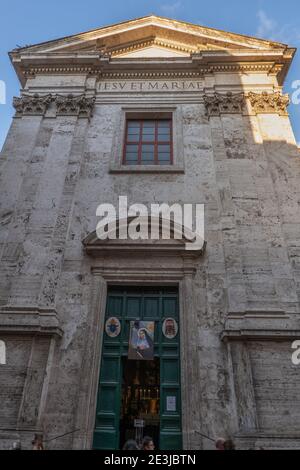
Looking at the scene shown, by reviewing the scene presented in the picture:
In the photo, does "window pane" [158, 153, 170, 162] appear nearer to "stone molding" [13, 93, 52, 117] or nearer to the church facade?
the church facade

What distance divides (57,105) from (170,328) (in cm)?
790

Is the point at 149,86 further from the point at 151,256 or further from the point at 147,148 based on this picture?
the point at 151,256

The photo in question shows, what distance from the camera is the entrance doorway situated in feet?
27.1

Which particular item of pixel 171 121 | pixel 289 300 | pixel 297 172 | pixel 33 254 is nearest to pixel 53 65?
pixel 171 121

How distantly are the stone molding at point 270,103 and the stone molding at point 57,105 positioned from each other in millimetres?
5105

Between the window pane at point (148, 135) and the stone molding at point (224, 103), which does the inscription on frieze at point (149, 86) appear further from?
the window pane at point (148, 135)

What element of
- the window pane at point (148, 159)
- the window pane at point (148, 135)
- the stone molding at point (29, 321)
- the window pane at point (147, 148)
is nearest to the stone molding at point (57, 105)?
the window pane at point (148, 135)

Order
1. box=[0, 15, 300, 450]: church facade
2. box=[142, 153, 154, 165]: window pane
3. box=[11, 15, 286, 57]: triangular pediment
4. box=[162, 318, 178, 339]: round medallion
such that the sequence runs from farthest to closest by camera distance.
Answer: box=[11, 15, 286, 57]: triangular pediment
box=[142, 153, 154, 165]: window pane
box=[162, 318, 178, 339]: round medallion
box=[0, 15, 300, 450]: church facade

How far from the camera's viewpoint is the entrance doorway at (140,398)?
27.1 ft

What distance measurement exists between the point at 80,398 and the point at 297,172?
7.66m

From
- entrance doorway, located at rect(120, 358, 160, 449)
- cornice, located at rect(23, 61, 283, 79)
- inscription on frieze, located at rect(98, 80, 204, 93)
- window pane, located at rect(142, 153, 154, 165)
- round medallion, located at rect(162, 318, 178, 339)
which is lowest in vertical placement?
entrance doorway, located at rect(120, 358, 160, 449)

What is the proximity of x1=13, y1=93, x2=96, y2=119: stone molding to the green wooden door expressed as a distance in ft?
20.1

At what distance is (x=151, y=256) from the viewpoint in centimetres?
893

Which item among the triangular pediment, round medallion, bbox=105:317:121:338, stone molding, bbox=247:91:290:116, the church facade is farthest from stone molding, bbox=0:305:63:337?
the triangular pediment
